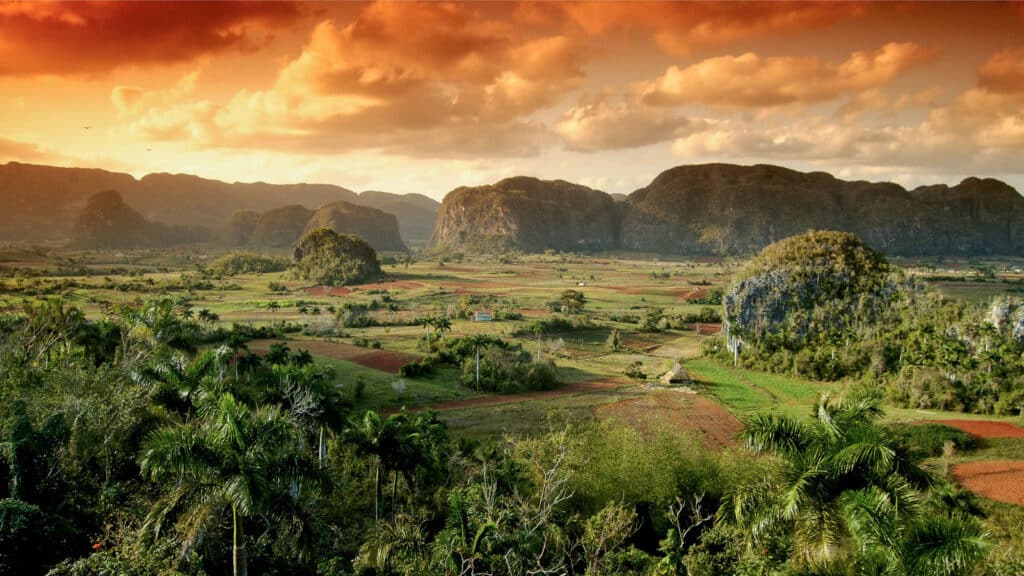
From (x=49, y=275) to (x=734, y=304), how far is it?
121720mm

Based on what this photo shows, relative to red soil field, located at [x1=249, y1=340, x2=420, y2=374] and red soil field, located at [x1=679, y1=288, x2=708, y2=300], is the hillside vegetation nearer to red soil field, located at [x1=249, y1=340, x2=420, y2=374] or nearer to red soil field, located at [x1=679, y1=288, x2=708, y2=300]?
red soil field, located at [x1=249, y1=340, x2=420, y2=374]

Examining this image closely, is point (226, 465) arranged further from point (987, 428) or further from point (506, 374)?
point (987, 428)

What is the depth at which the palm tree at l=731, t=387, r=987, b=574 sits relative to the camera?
33.0 ft

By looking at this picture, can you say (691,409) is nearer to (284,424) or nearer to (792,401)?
(792,401)

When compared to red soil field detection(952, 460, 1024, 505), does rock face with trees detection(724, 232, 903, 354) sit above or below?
above

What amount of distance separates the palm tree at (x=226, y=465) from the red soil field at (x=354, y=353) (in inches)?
1386

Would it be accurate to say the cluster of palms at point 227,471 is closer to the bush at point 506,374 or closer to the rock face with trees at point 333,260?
the bush at point 506,374

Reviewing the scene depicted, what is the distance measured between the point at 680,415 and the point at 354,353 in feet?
104

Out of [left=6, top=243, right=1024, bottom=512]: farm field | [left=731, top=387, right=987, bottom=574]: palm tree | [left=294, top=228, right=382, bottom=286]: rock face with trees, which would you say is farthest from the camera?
[left=294, top=228, right=382, bottom=286]: rock face with trees

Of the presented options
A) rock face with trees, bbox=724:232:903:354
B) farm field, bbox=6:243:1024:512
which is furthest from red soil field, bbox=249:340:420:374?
rock face with trees, bbox=724:232:903:354

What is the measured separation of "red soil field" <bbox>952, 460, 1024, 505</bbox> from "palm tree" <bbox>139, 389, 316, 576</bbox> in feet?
101

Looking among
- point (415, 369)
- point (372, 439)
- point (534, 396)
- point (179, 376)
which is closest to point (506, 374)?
point (534, 396)

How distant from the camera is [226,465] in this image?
1329cm

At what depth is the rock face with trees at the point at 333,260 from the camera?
461ft
